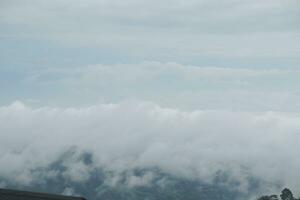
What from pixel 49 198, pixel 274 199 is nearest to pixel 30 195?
pixel 49 198

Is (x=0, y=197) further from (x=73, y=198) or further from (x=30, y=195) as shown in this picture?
(x=73, y=198)

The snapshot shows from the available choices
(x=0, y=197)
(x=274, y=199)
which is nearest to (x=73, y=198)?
(x=0, y=197)

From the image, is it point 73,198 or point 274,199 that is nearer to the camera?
point 73,198

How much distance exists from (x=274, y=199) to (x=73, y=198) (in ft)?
→ 491

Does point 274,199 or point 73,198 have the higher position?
point 274,199

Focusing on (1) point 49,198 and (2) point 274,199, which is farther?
(2) point 274,199

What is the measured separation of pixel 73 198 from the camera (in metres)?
59.1

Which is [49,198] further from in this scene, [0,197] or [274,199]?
[274,199]

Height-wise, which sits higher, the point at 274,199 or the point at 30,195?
the point at 274,199

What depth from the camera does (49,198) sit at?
5875 centimetres

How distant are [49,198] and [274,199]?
150912 millimetres

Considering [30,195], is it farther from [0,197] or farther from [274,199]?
[274,199]

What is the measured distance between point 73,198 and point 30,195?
4.48m

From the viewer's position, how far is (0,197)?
5956 cm
